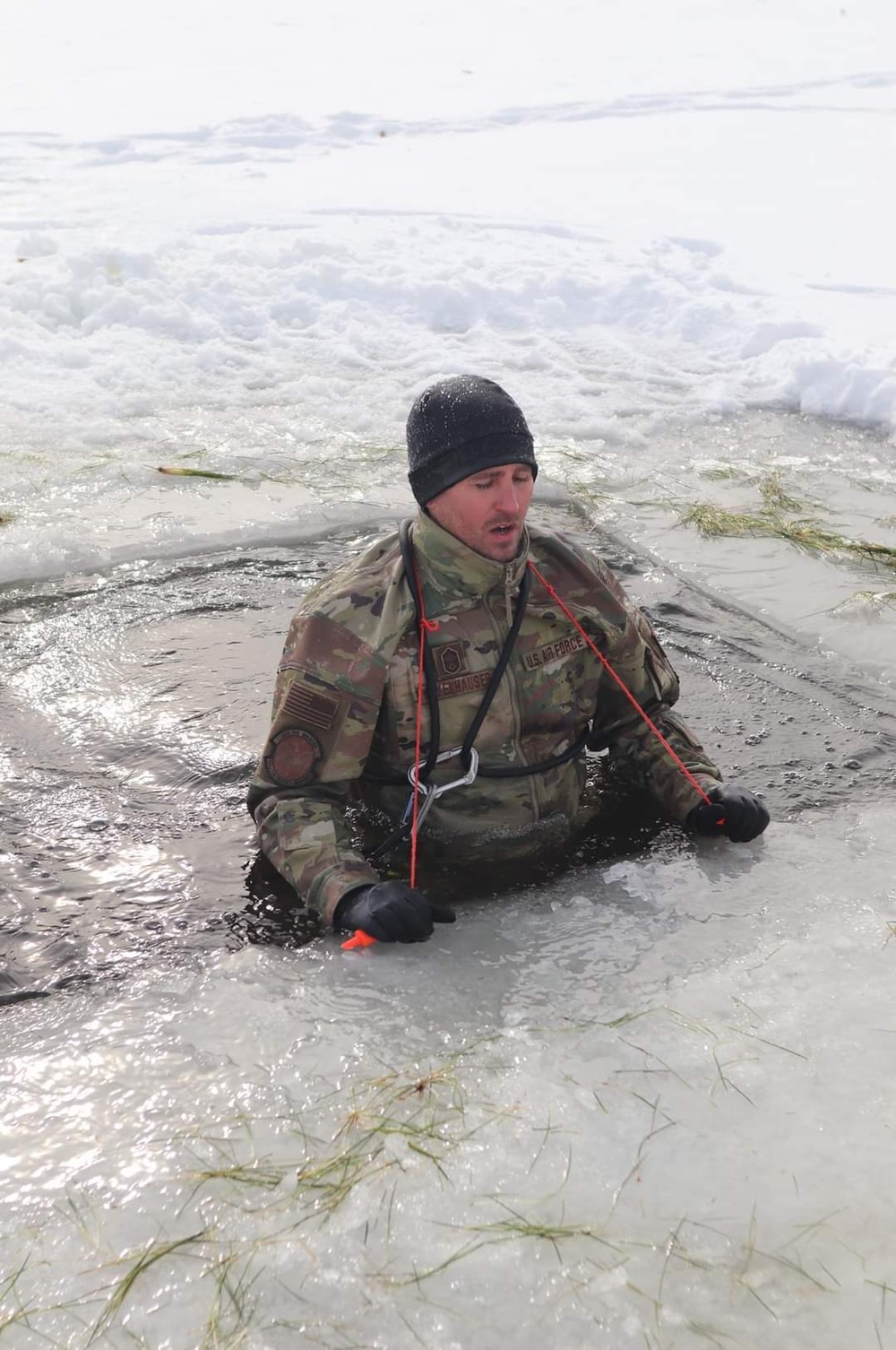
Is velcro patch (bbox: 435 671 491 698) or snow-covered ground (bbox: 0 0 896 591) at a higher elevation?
velcro patch (bbox: 435 671 491 698)

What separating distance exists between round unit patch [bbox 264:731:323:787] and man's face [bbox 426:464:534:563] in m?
0.63

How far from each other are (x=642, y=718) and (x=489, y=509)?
0.85 m

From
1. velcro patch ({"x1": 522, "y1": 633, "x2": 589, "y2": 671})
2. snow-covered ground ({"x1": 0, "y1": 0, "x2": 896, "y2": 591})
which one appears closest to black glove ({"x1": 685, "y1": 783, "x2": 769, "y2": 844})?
velcro patch ({"x1": 522, "y1": 633, "x2": 589, "y2": 671})

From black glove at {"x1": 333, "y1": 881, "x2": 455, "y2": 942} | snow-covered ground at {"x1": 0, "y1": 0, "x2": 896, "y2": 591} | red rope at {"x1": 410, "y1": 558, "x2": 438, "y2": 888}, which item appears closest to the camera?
black glove at {"x1": 333, "y1": 881, "x2": 455, "y2": 942}

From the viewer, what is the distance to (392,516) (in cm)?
619

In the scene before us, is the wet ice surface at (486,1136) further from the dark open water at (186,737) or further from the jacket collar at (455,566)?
the jacket collar at (455,566)

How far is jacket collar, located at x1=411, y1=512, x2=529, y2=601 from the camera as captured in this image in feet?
11.0

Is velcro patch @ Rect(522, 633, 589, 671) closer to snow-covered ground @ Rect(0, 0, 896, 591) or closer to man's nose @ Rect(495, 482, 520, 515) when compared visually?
man's nose @ Rect(495, 482, 520, 515)

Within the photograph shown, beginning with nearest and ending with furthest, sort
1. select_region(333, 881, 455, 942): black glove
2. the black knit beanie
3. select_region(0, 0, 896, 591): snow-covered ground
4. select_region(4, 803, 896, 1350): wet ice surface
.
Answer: select_region(4, 803, 896, 1350): wet ice surface < select_region(333, 881, 455, 942): black glove < the black knit beanie < select_region(0, 0, 896, 591): snow-covered ground

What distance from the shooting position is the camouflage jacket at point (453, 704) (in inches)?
130

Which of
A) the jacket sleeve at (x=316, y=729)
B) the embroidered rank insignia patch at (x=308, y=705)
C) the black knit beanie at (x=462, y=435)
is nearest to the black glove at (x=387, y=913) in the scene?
the jacket sleeve at (x=316, y=729)

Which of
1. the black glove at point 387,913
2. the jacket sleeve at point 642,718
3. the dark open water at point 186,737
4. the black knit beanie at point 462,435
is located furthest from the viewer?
the jacket sleeve at point 642,718

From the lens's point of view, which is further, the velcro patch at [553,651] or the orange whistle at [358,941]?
the velcro patch at [553,651]

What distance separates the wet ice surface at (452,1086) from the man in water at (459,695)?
0.19m
